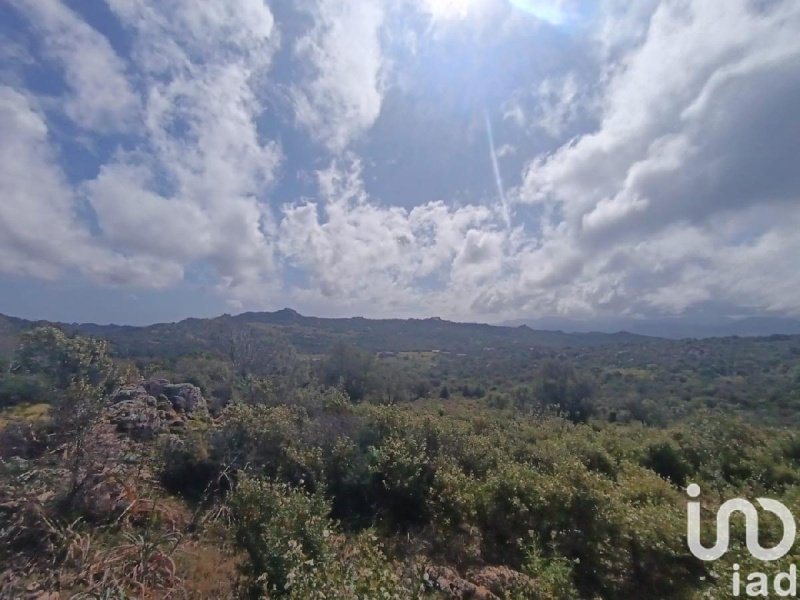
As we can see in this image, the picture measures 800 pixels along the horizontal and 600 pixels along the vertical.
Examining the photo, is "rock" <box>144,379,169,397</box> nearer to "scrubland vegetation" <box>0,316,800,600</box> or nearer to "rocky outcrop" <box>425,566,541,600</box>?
"scrubland vegetation" <box>0,316,800,600</box>

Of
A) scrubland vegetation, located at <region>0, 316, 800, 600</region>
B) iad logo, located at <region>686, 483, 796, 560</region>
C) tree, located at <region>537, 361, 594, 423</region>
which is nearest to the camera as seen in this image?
iad logo, located at <region>686, 483, 796, 560</region>

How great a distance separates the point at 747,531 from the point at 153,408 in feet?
87.4

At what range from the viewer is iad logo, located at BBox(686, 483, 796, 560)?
330 inches

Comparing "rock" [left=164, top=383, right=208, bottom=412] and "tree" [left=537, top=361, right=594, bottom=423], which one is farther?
"tree" [left=537, top=361, right=594, bottom=423]

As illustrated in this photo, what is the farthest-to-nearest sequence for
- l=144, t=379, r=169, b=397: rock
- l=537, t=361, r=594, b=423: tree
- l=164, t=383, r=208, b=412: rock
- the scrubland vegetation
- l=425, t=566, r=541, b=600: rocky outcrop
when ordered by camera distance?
l=537, t=361, r=594, b=423: tree, l=144, t=379, r=169, b=397: rock, l=164, t=383, r=208, b=412: rock, the scrubland vegetation, l=425, t=566, r=541, b=600: rocky outcrop

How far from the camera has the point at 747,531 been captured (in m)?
9.09

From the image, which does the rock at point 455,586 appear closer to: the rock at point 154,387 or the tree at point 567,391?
the rock at point 154,387

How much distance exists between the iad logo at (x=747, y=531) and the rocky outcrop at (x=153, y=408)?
21215mm
